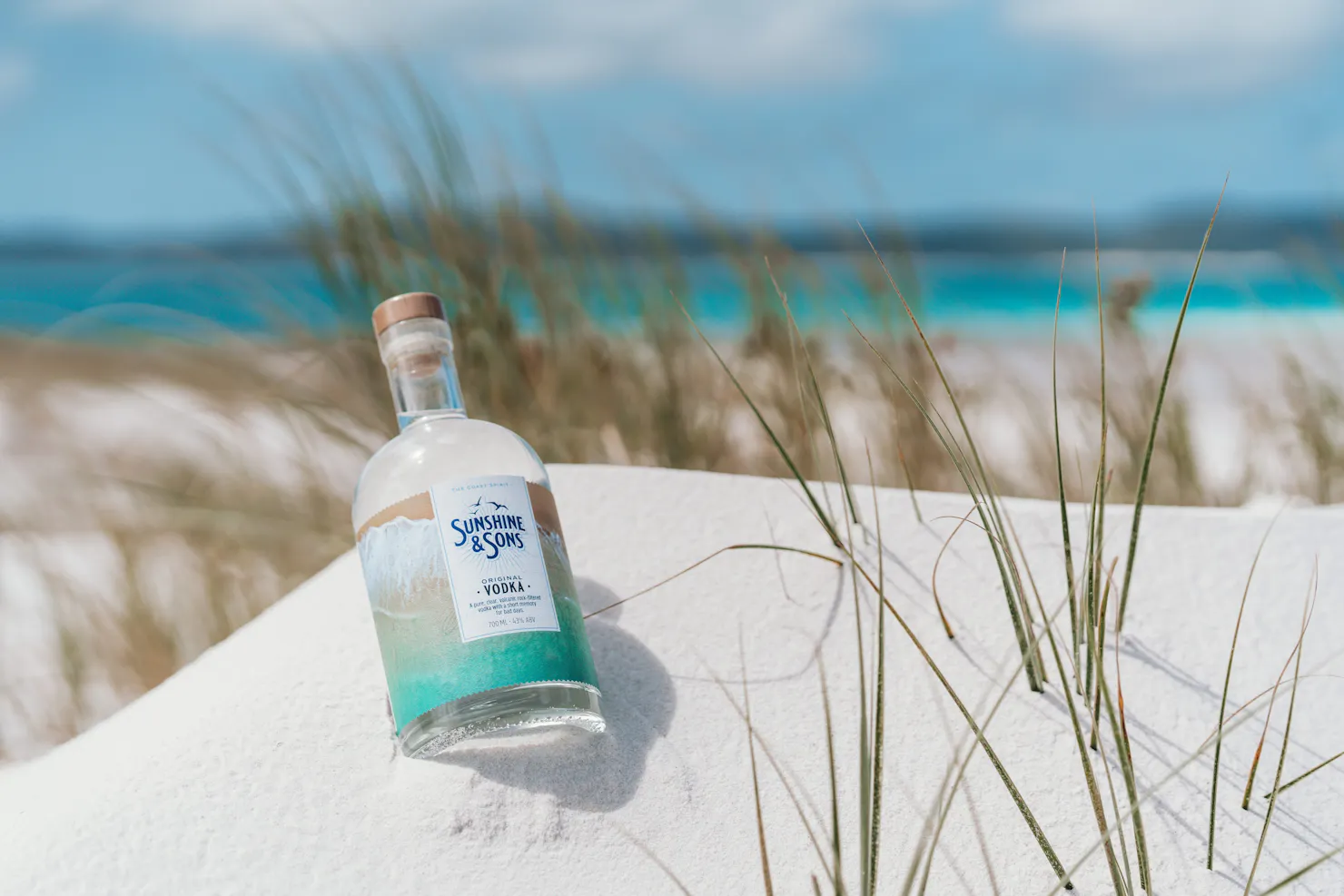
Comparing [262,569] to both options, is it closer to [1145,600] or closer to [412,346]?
[412,346]

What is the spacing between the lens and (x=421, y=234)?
2262mm

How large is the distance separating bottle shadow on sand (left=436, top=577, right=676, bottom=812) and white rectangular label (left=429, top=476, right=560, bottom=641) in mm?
134

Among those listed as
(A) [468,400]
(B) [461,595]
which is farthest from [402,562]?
(A) [468,400]

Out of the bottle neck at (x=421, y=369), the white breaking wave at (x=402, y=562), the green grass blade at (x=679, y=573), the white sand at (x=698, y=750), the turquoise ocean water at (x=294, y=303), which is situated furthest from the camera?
the turquoise ocean water at (x=294, y=303)

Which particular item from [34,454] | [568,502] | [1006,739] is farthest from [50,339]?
[1006,739]

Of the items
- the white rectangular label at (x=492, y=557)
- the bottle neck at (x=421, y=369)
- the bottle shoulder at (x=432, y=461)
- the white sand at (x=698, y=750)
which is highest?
the bottle neck at (x=421, y=369)

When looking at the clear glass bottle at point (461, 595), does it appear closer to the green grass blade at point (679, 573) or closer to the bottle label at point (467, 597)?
the bottle label at point (467, 597)

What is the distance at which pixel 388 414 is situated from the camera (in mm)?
2201

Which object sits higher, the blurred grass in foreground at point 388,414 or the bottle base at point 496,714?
the blurred grass in foreground at point 388,414

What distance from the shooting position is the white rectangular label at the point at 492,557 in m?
1.10

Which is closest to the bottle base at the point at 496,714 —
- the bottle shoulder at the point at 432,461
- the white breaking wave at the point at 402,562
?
the white breaking wave at the point at 402,562

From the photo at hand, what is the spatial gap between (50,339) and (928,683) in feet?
5.82

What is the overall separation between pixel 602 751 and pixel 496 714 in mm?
125

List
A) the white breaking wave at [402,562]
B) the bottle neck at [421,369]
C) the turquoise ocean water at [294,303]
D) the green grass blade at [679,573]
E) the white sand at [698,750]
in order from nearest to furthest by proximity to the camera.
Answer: the white sand at [698,750] → the white breaking wave at [402,562] → the bottle neck at [421,369] → the green grass blade at [679,573] → the turquoise ocean water at [294,303]
